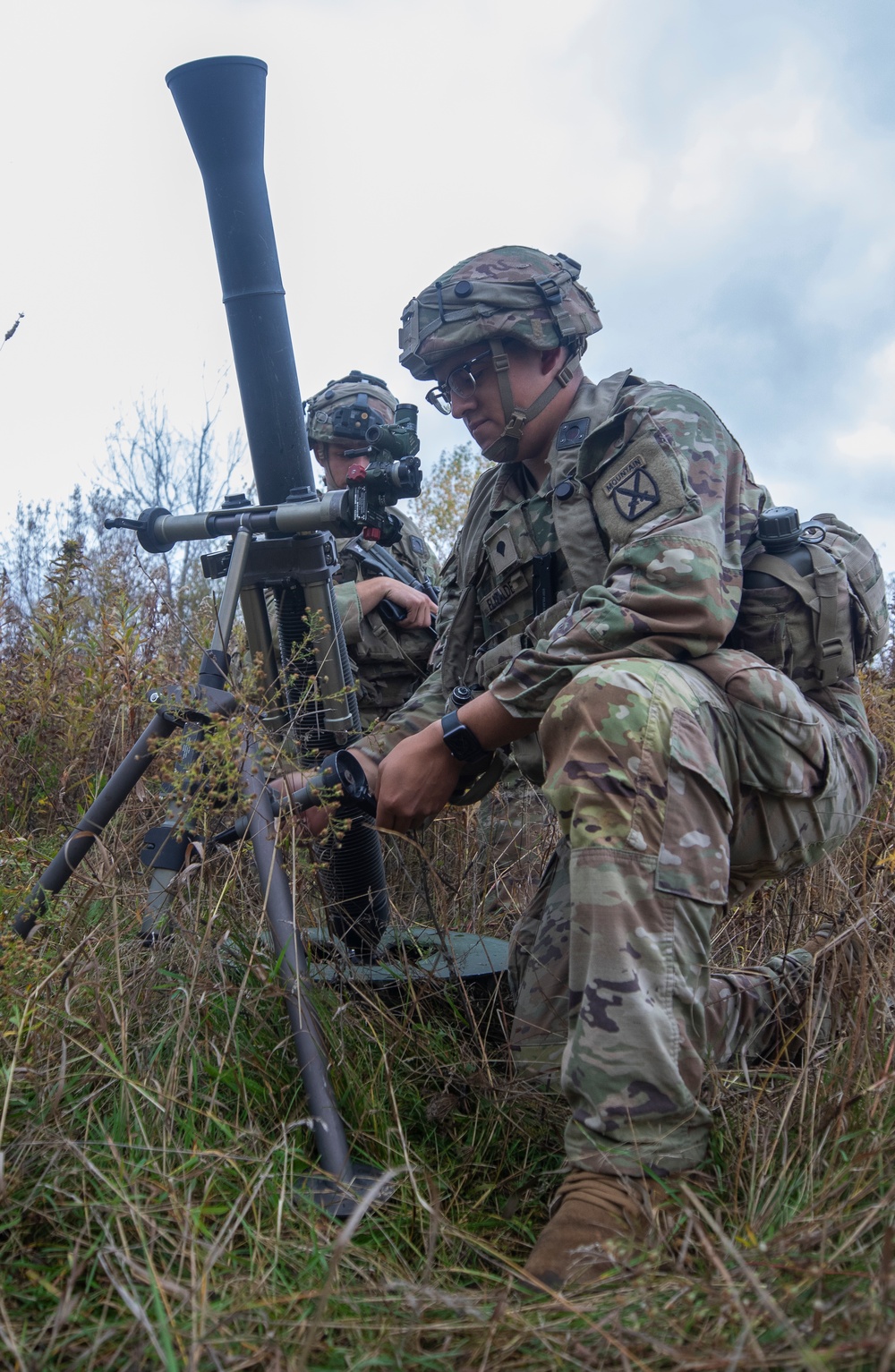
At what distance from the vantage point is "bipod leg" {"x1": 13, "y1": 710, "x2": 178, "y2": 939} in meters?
1.96

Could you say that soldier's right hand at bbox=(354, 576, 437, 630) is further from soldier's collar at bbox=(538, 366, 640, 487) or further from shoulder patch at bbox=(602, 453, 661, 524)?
shoulder patch at bbox=(602, 453, 661, 524)

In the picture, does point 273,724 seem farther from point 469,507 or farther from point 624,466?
point 624,466

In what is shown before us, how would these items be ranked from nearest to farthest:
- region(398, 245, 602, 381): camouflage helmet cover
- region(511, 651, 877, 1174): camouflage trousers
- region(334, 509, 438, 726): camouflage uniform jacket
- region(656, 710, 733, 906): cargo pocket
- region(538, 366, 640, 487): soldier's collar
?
region(511, 651, 877, 1174): camouflage trousers, region(656, 710, 733, 906): cargo pocket, region(538, 366, 640, 487): soldier's collar, region(398, 245, 602, 381): camouflage helmet cover, region(334, 509, 438, 726): camouflage uniform jacket

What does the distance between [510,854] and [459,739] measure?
129 centimetres

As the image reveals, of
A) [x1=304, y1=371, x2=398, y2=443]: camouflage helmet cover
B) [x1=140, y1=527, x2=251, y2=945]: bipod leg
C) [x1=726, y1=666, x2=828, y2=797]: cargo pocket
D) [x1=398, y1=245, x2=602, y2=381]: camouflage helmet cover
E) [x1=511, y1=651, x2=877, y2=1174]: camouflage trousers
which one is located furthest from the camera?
[x1=304, y1=371, x2=398, y2=443]: camouflage helmet cover

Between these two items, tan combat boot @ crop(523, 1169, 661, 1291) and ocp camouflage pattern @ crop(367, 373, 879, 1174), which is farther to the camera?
ocp camouflage pattern @ crop(367, 373, 879, 1174)

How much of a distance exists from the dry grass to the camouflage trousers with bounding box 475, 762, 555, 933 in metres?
0.76

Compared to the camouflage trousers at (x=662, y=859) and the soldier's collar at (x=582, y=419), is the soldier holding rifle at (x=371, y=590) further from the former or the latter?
the camouflage trousers at (x=662, y=859)

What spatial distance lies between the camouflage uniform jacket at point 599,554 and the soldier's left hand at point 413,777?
0.61 feet

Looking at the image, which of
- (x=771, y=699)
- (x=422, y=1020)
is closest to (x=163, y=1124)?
(x=422, y=1020)

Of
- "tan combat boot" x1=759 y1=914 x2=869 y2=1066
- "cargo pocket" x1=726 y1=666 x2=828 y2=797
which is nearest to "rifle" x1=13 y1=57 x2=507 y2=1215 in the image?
"tan combat boot" x1=759 y1=914 x2=869 y2=1066

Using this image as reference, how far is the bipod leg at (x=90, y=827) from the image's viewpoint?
1.96 metres

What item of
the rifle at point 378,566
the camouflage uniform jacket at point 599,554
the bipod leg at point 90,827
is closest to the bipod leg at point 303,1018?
the bipod leg at point 90,827

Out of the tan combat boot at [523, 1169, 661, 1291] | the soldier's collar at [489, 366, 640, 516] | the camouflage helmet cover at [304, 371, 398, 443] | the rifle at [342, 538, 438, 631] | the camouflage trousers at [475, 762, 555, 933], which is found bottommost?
the tan combat boot at [523, 1169, 661, 1291]
